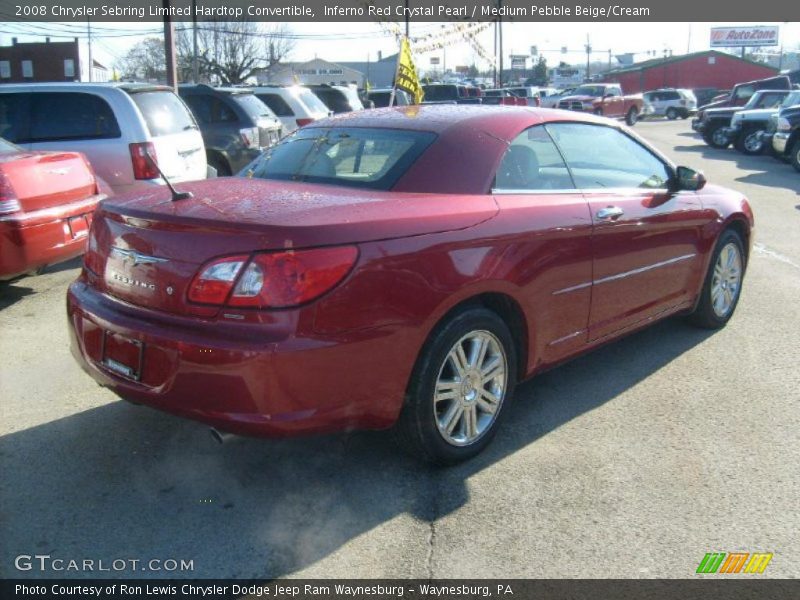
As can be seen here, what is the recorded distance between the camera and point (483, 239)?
136 inches

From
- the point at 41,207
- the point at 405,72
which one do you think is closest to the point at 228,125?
the point at 405,72

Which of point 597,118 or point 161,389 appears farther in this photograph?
point 597,118

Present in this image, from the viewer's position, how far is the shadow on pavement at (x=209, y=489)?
2.96 m

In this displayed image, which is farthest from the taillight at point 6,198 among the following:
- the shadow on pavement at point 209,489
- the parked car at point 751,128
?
the parked car at point 751,128

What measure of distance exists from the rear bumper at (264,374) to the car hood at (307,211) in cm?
35

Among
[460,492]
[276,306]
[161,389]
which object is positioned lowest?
[460,492]

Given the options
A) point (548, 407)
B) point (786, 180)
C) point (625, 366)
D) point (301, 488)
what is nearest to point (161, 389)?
point (301, 488)

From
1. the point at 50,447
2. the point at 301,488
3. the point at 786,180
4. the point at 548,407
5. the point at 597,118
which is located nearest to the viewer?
the point at 301,488

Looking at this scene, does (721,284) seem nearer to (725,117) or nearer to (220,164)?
(220,164)

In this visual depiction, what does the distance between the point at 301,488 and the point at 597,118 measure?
292cm

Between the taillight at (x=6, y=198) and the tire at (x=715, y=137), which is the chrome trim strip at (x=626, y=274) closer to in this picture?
the taillight at (x=6, y=198)

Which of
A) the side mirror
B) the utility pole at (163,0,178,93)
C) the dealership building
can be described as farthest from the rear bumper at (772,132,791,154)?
the dealership building

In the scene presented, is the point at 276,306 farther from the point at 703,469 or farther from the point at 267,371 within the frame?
the point at 703,469

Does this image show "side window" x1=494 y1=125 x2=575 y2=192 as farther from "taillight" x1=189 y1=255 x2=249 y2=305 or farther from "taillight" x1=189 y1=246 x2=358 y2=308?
"taillight" x1=189 y1=255 x2=249 y2=305
